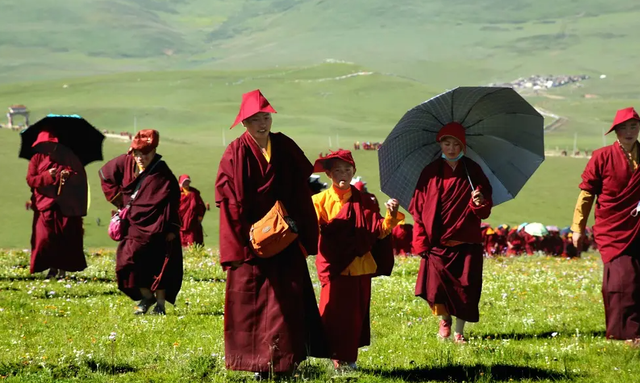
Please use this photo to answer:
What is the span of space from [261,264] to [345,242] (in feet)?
4.18

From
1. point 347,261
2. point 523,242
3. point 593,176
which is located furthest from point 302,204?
point 523,242

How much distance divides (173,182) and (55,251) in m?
4.07

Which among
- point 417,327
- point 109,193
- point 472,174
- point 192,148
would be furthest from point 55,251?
point 192,148

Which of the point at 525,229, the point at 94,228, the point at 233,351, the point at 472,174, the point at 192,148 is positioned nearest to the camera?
the point at 233,351

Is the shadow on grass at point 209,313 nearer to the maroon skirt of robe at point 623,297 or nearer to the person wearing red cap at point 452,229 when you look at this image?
the person wearing red cap at point 452,229

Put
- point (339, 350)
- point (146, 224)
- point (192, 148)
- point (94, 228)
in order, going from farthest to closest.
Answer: point (192, 148), point (94, 228), point (146, 224), point (339, 350)

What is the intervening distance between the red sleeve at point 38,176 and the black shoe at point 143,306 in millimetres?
3880

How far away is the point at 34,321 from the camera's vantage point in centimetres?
1144

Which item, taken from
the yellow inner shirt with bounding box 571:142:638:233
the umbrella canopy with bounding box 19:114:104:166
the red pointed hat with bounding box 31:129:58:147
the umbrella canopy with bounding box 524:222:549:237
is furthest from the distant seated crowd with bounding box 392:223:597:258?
the yellow inner shirt with bounding box 571:142:638:233

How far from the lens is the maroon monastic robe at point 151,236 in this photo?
12508 mm

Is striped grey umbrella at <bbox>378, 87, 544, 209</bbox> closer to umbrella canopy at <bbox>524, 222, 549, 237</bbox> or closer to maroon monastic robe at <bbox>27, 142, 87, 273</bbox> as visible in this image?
maroon monastic robe at <bbox>27, 142, 87, 273</bbox>

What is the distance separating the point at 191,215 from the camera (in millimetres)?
24031

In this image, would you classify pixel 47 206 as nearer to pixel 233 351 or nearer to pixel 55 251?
pixel 55 251

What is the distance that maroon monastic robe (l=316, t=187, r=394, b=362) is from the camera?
9.26 m
